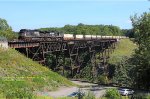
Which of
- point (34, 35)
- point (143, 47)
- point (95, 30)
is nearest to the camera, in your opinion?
point (143, 47)

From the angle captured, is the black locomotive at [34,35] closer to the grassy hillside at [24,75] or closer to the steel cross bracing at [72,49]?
the steel cross bracing at [72,49]

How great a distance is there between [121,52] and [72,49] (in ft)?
131

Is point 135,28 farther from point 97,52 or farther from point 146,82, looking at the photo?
point 97,52

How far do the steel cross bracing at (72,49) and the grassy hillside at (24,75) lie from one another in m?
4.30

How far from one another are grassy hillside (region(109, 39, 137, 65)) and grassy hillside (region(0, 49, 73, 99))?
5154 centimetres

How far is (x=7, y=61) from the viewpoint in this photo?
45.3 m

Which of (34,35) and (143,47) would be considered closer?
(143,47)

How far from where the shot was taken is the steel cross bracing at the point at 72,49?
185 feet

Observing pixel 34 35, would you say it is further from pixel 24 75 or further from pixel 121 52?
pixel 121 52

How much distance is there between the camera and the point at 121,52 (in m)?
113

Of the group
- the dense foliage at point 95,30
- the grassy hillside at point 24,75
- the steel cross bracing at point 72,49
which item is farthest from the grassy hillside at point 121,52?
the grassy hillside at point 24,75

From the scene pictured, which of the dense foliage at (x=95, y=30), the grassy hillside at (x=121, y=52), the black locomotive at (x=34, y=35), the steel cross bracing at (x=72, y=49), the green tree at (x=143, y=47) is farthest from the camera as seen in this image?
the dense foliage at (x=95, y=30)

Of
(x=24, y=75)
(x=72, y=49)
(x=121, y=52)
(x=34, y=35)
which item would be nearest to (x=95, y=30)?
(x=121, y=52)

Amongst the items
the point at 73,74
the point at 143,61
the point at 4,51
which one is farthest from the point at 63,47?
the point at 143,61
